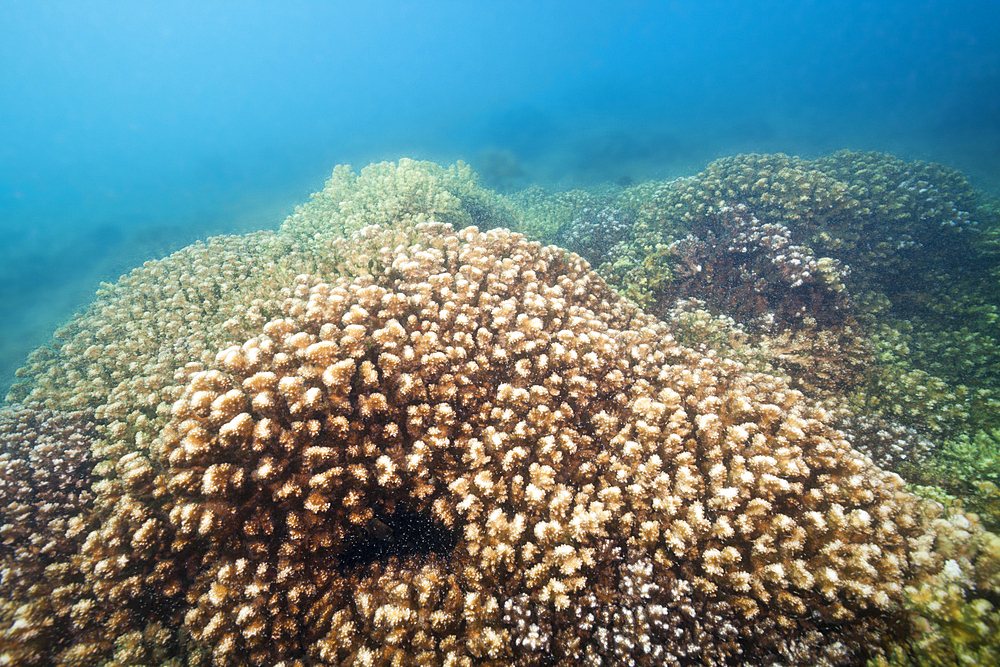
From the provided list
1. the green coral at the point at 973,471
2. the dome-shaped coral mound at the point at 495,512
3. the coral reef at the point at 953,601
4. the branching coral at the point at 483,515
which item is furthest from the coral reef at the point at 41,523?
the green coral at the point at 973,471

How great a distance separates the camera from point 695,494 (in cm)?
509

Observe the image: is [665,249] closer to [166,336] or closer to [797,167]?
[797,167]

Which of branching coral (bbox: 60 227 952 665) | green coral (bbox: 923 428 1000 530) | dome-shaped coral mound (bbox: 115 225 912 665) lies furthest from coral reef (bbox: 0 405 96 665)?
green coral (bbox: 923 428 1000 530)

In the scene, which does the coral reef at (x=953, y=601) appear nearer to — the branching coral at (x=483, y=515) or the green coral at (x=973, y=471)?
the branching coral at (x=483, y=515)

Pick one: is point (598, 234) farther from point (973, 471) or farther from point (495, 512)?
point (495, 512)

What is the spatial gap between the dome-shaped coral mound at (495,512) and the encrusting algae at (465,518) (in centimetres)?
3

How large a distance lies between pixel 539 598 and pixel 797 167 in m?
17.9

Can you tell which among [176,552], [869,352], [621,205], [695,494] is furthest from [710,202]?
[176,552]

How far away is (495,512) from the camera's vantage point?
195 inches

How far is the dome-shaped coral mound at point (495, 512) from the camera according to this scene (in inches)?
170

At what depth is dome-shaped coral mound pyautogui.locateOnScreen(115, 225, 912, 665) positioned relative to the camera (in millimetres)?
4328

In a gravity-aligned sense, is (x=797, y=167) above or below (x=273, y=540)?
above

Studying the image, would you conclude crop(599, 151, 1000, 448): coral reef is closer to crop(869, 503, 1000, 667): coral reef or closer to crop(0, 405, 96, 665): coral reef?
crop(869, 503, 1000, 667): coral reef

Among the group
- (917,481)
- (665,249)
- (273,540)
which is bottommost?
(917,481)
